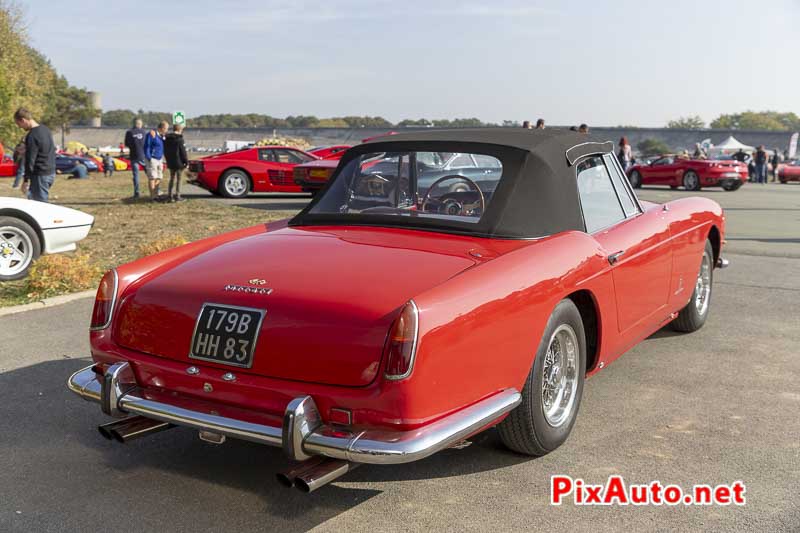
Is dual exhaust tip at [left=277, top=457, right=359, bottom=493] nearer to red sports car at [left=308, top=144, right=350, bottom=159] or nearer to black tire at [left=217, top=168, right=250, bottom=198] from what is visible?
black tire at [left=217, top=168, right=250, bottom=198]

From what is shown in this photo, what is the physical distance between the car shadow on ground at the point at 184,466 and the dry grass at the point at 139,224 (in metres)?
3.54

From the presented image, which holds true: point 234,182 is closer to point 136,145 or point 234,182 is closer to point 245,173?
point 245,173

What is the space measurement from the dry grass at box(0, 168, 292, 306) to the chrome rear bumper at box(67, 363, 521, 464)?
4407 millimetres

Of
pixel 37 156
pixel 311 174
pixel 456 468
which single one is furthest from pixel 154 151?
pixel 456 468

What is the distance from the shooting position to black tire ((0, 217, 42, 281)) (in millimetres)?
8422

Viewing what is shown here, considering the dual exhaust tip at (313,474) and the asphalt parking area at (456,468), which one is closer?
the dual exhaust tip at (313,474)

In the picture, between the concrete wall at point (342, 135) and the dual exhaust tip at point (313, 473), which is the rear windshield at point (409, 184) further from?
the concrete wall at point (342, 135)

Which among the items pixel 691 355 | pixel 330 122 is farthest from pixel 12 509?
pixel 330 122

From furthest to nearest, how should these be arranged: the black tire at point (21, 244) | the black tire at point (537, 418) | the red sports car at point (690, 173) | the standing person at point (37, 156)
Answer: the red sports car at point (690, 173), the standing person at point (37, 156), the black tire at point (21, 244), the black tire at point (537, 418)

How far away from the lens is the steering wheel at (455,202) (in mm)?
4488

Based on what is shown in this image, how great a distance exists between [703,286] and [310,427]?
4308 mm

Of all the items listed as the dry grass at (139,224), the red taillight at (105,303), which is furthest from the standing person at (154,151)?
the red taillight at (105,303)

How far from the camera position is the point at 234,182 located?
Answer: 19672 mm

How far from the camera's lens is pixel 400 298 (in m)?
3.38
